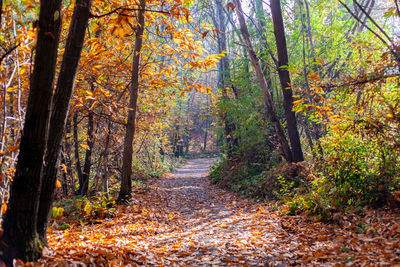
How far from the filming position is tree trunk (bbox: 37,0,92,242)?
3.04m

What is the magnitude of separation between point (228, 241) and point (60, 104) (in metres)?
3.24

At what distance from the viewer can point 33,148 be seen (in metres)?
2.69

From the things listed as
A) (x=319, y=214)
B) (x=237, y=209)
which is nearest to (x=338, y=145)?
(x=319, y=214)

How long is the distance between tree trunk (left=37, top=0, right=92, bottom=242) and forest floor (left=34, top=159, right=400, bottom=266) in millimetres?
537

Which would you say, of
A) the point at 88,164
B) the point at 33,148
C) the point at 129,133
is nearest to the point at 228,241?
the point at 33,148

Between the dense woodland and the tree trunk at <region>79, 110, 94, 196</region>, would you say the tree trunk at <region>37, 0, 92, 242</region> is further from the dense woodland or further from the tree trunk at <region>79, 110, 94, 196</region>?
the tree trunk at <region>79, 110, 94, 196</region>

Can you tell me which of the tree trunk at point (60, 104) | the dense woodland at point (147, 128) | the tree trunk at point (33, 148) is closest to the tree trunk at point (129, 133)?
the dense woodland at point (147, 128)

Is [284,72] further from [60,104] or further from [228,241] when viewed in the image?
[60,104]

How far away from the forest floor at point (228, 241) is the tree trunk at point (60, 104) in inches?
21.2

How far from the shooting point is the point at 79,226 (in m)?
5.31

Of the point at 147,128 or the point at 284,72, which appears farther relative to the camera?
the point at 147,128

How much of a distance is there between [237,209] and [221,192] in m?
3.03

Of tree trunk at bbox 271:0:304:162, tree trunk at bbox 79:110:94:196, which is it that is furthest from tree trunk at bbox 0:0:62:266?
tree trunk at bbox 271:0:304:162

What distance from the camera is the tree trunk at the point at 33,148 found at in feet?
8.68
